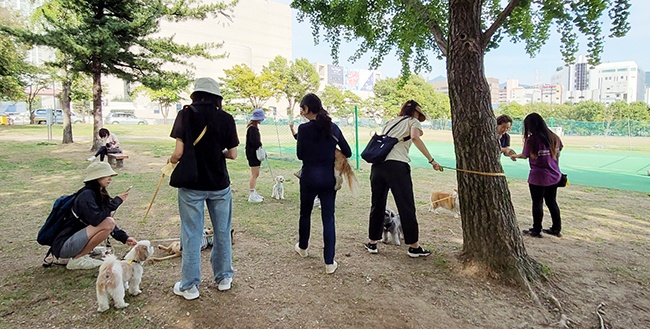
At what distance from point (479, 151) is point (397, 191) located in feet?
2.66

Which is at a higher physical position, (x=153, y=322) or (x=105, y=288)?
(x=105, y=288)

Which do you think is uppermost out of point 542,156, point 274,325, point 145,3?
point 145,3

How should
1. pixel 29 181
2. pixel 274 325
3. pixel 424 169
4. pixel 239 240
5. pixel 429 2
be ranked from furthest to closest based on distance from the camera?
pixel 424 169, pixel 29 181, pixel 239 240, pixel 429 2, pixel 274 325

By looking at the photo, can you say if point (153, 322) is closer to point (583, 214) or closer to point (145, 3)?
point (583, 214)

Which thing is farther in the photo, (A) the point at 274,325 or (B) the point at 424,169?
(B) the point at 424,169

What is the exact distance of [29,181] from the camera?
7941 millimetres

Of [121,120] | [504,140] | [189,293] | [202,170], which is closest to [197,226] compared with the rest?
[202,170]

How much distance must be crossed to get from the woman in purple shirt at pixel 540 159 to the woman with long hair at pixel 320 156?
8.06 feet

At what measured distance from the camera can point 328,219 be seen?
3.41 meters

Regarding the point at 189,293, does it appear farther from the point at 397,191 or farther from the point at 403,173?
the point at 403,173

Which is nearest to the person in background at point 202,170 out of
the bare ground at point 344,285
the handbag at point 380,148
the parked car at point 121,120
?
the bare ground at point 344,285

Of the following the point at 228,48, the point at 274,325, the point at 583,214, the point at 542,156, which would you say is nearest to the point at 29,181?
the point at 274,325

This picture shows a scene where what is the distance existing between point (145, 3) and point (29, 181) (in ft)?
21.7

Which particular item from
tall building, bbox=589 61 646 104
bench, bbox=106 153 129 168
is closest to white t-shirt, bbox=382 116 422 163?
bench, bbox=106 153 129 168
